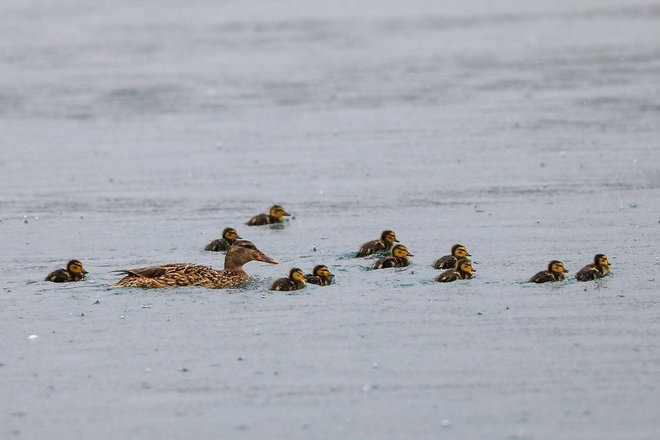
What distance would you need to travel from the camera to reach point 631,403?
7730 millimetres

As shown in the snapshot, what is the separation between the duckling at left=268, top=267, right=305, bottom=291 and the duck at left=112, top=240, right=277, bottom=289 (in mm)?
418

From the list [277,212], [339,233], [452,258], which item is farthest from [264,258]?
[277,212]

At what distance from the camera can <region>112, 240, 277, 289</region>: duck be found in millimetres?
10789

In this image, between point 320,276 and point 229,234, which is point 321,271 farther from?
point 229,234

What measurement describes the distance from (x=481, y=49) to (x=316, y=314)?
19350 millimetres

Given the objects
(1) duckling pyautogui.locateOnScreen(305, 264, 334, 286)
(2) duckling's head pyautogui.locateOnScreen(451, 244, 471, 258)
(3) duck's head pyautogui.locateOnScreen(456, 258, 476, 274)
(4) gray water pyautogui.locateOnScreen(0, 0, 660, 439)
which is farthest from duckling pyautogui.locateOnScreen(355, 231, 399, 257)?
(3) duck's head pyautogui.locateOnScreen(456, 258, 476, 274)

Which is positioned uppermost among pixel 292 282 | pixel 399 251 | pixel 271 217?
pixel 271 217

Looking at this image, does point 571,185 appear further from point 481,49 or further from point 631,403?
point 481,49

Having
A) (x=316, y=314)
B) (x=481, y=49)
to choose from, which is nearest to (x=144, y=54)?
(x=481, y=49)

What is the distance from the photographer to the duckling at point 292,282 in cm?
1064

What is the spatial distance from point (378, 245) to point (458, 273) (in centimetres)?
128

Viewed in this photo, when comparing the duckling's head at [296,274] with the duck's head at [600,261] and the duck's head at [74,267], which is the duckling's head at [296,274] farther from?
the duck's head at [600,261]

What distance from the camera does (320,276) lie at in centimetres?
1073

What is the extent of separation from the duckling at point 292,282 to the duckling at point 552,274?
1.76 metres
